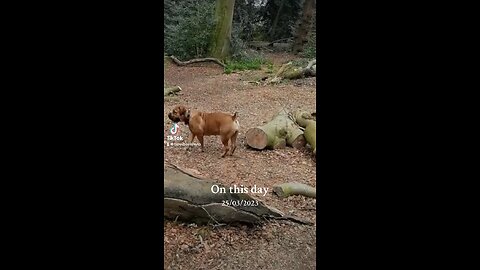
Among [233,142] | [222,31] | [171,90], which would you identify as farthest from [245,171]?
[222,31]

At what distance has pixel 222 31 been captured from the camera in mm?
2438

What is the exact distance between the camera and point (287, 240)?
2193 mm

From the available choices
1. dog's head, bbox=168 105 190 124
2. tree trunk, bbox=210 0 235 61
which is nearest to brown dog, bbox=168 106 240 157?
dog's head, bbox=168 105 190 124

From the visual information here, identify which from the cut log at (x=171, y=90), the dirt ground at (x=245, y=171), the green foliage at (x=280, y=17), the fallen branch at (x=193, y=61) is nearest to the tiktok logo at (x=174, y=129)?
the dirt ground at (x=245, y=171)

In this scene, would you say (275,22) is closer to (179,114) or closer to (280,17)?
(280,17)

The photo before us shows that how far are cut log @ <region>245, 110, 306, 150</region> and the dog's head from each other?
23 centimetres

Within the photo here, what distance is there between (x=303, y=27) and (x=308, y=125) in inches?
14.4

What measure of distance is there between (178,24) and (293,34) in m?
0.42

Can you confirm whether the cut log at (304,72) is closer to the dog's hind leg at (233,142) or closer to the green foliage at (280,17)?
the green foliage at (280,17)

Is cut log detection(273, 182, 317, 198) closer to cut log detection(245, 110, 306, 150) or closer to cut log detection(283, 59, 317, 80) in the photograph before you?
cut log detection(245, 110, 306, 150)

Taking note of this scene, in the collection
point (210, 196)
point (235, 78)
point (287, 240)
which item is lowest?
point (287, 240)

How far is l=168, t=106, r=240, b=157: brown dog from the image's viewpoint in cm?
230
